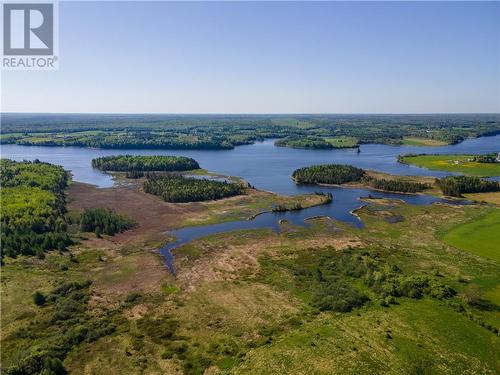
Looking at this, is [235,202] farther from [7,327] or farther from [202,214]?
[7,327]

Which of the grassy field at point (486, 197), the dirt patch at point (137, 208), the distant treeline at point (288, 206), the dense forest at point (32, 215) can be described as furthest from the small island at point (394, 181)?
the dense forest at point (32, 215)

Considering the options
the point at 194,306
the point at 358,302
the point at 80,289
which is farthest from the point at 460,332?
the point at 80,289

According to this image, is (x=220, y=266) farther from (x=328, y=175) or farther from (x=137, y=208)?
(x=328, y=175)

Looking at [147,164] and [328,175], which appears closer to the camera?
[328,175]

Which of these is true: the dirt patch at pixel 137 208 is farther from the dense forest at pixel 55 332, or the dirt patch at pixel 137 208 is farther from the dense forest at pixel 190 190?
the dense forest at pixel 55 332

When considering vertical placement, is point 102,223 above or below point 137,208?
Answer: below

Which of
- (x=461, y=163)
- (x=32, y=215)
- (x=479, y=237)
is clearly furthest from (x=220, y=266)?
(x=461, y=163)
